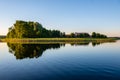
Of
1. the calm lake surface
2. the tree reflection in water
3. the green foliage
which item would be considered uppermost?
Result: the green foliage

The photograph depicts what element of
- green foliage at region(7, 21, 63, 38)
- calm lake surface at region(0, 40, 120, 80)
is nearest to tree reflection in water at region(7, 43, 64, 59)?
calm lake surface at region(0, 40, 120, 80)

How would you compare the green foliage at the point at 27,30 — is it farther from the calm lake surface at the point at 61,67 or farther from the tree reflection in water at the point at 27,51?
the calm lake surface at the point at 61,67

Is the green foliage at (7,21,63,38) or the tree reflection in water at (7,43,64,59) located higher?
the green foliage at (7,21,63,38)

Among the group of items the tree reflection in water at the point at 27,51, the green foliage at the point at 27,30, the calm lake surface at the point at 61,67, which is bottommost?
the tree reflection in water at the point at 27,51

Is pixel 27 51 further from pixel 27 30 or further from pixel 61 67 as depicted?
pixel 27 30

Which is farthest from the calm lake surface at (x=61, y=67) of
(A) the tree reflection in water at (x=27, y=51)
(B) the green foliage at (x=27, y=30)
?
(B) the green foliage at (x=27, y=30)

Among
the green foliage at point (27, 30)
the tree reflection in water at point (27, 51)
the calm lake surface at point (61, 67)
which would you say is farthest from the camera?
the green foliage at point (27, 30)

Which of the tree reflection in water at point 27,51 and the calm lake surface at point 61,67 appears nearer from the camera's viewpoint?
the calm lake surface at point 61,67

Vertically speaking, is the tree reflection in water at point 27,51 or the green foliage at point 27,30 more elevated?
the green foliage at point 27,30

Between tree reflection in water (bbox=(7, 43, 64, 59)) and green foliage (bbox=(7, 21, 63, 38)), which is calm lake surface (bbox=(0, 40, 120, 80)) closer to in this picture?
tree reflection in water (bbox=(7, 43, 64, 59))

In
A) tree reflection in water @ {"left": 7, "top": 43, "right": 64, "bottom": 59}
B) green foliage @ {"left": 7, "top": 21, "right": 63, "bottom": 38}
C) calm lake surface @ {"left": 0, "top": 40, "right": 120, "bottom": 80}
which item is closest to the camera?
calm lake surface @ {"left": 0, "top": 40, "right": 120, "bottom": 80}

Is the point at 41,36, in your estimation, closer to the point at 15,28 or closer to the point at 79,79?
the point at 15,28

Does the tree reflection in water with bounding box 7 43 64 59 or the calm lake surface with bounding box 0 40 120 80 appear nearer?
the calm lake surface with bounding box 0 40 120 80

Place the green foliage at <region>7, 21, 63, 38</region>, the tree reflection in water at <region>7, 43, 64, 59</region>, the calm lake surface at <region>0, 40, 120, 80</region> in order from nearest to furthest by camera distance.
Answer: the calm lake surface at <region>0, 40, 120, 80</region> → the tree reflection in water at <region>7, 43, 64, 59</region> → the green foliage at <region>7, 21, 63, 38</region>
